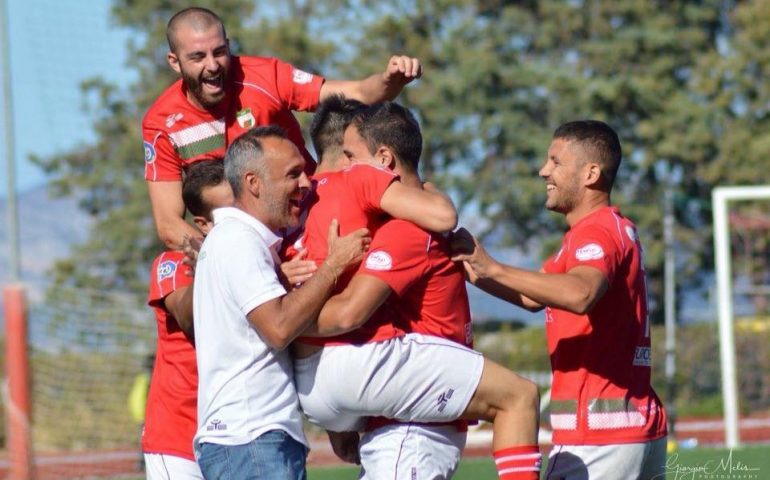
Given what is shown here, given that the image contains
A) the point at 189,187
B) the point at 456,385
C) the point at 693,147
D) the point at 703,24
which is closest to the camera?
the point at 456,385

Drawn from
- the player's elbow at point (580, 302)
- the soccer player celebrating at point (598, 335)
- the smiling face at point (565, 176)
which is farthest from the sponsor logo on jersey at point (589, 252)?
the smiling face at point (565, 176)

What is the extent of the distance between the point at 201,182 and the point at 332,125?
0.72 m

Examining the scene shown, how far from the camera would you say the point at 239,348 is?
178 inches

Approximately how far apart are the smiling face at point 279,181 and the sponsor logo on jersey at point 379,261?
1.23ft

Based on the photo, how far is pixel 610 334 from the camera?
519 cm

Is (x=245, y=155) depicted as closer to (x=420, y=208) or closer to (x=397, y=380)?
(x=420, y=208)

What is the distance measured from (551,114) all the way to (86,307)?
43.0 feet

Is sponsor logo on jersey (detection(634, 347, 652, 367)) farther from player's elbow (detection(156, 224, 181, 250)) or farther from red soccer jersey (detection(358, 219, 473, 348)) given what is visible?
player's elbow (detection(156, 224, 181, 250))

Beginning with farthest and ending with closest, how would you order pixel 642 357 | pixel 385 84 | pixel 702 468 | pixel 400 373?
1. pixel 702 468
2. pixel 385 84
3. pixel 642 357
4. pixel 400 373

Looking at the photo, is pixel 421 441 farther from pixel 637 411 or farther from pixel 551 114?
pixel 551 114

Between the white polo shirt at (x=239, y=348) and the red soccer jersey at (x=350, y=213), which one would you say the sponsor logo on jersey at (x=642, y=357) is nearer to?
the red soccer jersey at (x=350, y=213)

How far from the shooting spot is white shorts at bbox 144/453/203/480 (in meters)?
5.51

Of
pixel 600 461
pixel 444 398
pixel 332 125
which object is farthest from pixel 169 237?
pixel 600 461

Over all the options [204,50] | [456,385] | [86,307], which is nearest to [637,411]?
[456,385]
